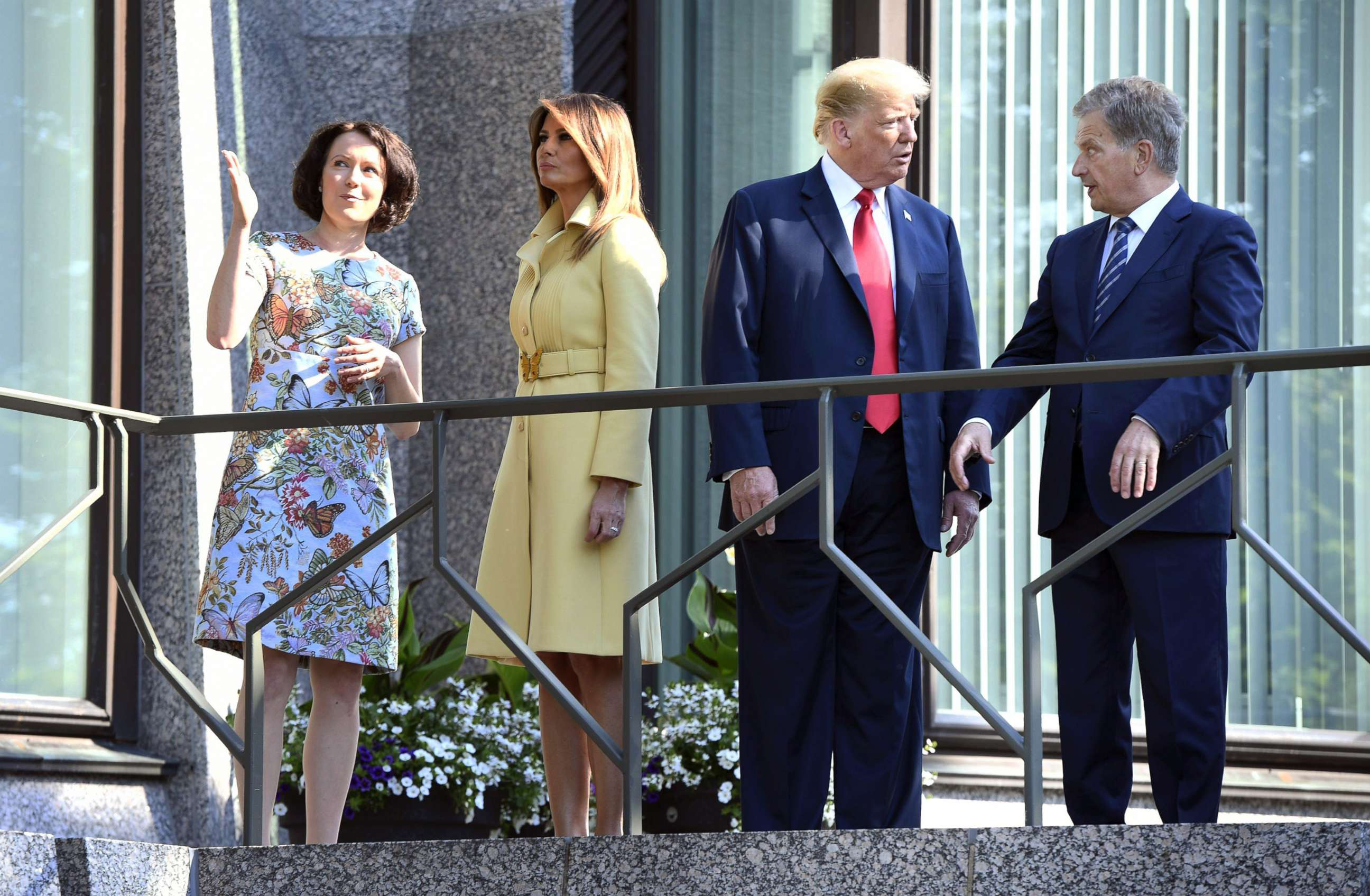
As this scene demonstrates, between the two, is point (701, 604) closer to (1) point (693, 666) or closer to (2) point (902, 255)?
(1) point (693, 666)

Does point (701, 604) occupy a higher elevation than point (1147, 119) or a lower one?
lower

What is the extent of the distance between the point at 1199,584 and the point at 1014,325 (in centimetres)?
258

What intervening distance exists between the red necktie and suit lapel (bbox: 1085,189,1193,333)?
0.46 m

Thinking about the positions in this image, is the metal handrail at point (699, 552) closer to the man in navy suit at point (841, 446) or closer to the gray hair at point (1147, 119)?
the man in navy suit at point (841, 446)

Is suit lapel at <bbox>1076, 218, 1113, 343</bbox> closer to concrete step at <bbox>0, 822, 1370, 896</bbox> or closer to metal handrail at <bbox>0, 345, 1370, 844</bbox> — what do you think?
metal handrail at <bbox>0, 345, 1370, 844</bbox>

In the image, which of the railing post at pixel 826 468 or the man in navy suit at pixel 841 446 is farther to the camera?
the man in navy suit at pixel 841 446

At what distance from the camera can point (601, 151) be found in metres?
4.86

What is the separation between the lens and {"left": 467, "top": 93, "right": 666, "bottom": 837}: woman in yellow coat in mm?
4656

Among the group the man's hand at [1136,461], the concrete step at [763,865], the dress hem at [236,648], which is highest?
the man's hand at [1136,461]

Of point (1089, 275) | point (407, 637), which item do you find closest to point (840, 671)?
point (1089, 275)

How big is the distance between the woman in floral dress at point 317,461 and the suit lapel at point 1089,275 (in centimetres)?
159

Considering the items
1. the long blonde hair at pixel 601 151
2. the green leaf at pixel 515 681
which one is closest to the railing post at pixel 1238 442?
the long blonde hair at pixel 601 151

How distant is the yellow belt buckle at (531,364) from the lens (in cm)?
484

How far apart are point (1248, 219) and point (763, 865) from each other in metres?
3.74
